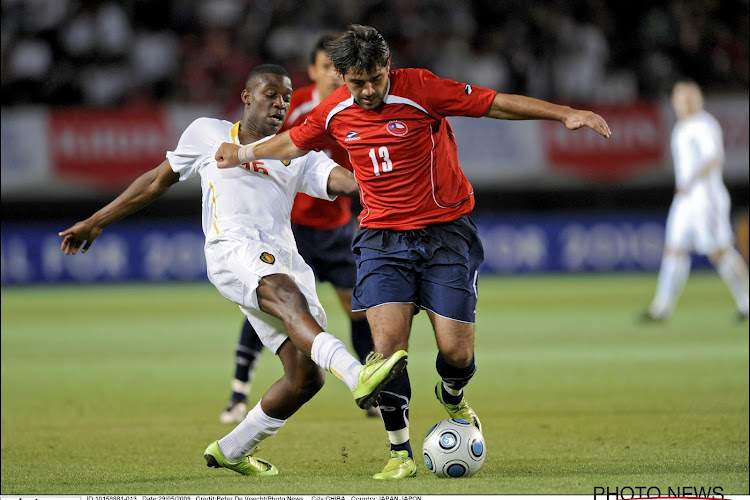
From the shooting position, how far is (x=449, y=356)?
5.37 meters

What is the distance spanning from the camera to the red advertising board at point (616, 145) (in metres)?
18.9

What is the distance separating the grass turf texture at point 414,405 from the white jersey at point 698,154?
152cm

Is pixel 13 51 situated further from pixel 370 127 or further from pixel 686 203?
pixel 370 127

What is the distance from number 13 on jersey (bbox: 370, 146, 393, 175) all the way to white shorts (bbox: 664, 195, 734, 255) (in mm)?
7766

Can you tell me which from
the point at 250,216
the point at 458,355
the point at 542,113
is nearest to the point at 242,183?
the point at 250,216

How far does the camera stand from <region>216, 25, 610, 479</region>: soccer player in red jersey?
5074mm

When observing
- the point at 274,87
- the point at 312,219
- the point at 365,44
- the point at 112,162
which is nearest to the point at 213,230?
the point at 274,87

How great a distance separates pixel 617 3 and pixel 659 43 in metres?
1.39

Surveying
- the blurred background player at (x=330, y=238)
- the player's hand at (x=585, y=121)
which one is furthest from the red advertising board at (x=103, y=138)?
the player's hand at (x=585, y=121)

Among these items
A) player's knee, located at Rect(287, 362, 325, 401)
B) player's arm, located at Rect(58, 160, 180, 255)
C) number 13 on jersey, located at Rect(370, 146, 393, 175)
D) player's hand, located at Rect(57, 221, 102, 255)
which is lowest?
player's knee, located at Rect(287, 362, 325, 401)

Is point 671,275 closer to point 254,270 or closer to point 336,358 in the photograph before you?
point 254,270

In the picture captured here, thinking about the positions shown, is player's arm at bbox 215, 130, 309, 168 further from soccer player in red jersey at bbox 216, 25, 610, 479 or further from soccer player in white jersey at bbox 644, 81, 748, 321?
soccer player in white jersey at bbox 644, 81, 748, 321

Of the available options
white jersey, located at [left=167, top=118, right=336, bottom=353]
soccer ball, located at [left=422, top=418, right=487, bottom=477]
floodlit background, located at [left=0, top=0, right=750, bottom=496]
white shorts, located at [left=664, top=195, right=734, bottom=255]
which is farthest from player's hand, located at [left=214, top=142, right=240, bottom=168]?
white shorts, located at [left=664, top=195, right=734, bottom=255]

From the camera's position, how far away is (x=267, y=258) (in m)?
Answer: 5.15
